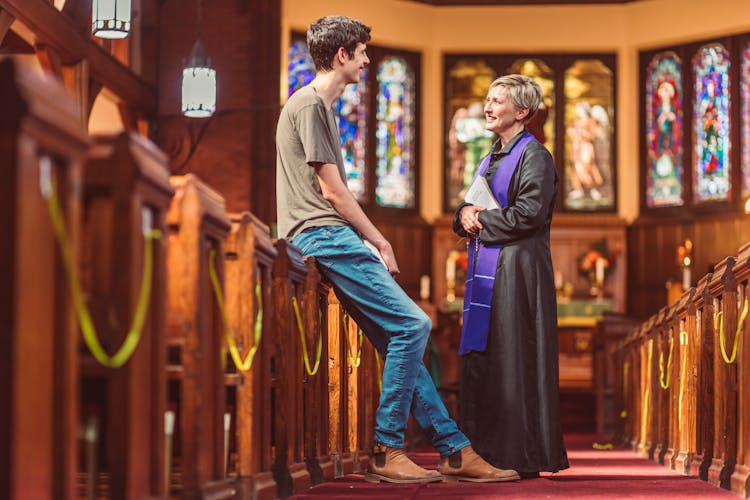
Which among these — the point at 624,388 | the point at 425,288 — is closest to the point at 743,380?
the point at 624,388

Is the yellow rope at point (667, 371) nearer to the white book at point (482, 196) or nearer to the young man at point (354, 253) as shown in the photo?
the white book at point (482, 196)

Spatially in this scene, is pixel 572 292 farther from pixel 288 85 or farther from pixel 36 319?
pixel 36 319

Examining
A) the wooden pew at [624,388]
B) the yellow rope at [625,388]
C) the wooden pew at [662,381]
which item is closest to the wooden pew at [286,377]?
the wooden pew at [662,381]

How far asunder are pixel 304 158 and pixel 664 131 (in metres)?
12.5

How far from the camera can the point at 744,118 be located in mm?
15406

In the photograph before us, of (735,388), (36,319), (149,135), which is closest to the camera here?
(36,319)

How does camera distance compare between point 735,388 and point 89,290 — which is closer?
point 89,290

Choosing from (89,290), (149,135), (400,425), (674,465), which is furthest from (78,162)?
(149,135)

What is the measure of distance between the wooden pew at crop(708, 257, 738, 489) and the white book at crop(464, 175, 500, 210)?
2.94ft

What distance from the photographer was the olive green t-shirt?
4.27 metres

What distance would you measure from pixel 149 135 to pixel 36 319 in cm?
922

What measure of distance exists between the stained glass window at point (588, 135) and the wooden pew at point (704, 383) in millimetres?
11025

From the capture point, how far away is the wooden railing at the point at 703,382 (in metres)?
4.56

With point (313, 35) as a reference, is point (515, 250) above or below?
below
